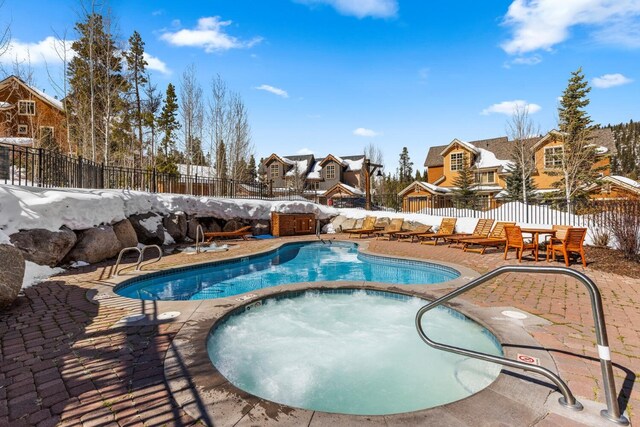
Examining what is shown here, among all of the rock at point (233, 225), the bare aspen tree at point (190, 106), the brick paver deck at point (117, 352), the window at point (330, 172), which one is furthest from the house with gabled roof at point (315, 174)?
the brick paver deck at point (117, 352)

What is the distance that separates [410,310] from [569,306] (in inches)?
103

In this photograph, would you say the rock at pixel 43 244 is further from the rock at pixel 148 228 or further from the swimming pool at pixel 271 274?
the rock at pixel 148 228

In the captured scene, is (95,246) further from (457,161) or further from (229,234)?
(457,161)

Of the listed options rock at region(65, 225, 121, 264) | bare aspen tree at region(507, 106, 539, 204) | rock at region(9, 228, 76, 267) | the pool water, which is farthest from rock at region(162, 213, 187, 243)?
bare aspen tree at region(507, 106, 539, 204)

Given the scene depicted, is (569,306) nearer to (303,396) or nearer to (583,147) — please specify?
(303,396)

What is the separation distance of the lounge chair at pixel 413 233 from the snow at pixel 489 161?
757 inches

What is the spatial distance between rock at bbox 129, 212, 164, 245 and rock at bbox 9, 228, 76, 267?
128 inches

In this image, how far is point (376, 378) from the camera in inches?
160

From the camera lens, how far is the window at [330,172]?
4134cm

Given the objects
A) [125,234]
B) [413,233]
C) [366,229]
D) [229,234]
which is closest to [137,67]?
[229,234]

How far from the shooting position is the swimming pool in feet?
24.1

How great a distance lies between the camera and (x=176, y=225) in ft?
44.8

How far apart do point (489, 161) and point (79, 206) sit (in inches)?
1302

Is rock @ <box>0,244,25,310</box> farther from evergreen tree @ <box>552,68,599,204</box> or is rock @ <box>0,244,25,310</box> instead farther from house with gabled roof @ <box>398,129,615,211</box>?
evergreen tree @ <box>552,68,599,204</box>
